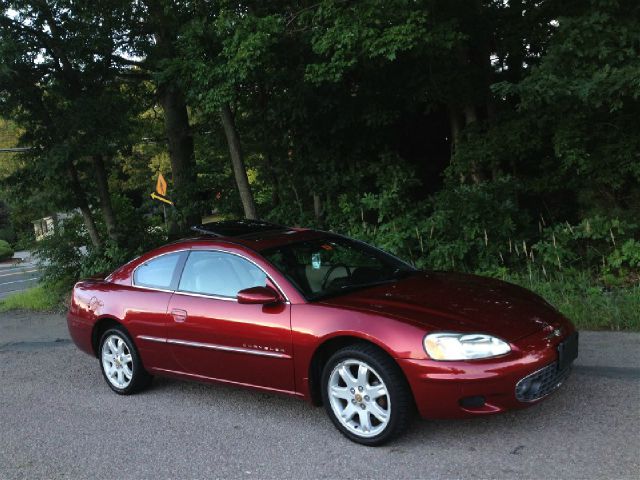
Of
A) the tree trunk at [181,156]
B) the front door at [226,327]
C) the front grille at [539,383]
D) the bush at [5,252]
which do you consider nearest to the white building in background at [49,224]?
the tree trunk at [181,156]

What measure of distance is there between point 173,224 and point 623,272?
8371 millimetres

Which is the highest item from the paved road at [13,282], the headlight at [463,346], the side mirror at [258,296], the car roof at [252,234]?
the car roof at [252,234]

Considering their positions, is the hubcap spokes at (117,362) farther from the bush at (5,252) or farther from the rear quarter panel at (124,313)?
the bush at (5,252)

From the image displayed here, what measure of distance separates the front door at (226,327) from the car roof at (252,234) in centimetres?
17

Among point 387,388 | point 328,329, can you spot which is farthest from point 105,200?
point 387,388

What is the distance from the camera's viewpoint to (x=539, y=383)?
382cm

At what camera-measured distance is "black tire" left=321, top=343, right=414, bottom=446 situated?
3.79 metres

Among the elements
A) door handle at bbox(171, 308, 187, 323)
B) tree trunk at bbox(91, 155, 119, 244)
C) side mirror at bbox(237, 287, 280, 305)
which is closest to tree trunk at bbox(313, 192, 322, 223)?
tree trunk at bbox(91, 155, 119, 244)

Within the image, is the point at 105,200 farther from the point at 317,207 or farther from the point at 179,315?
the point at 179,315

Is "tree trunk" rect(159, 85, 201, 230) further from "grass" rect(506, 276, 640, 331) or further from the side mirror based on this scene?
the side mirror

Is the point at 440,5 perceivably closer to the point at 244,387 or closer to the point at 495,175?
the point at 495,175

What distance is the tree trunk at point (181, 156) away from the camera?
12609 mm

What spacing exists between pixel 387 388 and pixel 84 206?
31.2ft

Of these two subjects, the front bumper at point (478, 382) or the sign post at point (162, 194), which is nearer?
the front bumper at point (478, 382)
